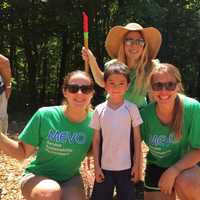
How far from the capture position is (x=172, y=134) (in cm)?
382

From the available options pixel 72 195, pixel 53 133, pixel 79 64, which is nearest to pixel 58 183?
pixel 72 195

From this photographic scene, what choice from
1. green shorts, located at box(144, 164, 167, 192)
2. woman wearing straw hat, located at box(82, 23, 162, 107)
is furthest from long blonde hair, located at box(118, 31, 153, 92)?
green shorts, located at box(144, 164, 167, 192)

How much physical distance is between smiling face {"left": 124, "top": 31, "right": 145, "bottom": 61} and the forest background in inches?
340

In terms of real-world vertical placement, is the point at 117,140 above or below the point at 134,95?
below

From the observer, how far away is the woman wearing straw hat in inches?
179

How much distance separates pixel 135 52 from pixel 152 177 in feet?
4.05

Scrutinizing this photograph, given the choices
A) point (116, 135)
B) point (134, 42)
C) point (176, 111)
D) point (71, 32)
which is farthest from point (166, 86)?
point (71, 32)

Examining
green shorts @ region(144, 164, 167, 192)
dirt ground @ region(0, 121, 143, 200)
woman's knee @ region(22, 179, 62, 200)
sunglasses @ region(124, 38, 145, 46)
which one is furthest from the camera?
dirt ground @ region(0, 121, 143, 200)

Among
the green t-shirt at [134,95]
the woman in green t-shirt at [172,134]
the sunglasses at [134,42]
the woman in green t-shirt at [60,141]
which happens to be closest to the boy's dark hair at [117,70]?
the woman in green t-shirt at [60,141]

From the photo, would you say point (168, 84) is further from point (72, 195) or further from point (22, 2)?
point (22, 2)

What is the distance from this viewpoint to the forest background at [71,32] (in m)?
14.0

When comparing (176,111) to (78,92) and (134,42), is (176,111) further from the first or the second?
(134,42)

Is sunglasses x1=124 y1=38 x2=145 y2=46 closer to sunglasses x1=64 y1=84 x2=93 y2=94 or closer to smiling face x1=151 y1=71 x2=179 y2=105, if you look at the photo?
smiling face x1=151 y1=71 x2=179 y2=105

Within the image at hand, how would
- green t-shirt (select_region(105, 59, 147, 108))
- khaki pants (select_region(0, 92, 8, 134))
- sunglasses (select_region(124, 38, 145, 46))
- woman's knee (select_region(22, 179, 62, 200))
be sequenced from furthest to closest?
1. khaki pants (select_region(0, 92, 8, 134))
2. sunglasses (select_region(124, 38, 145, 46))
3. green t-shirt (select_region(105, 59, 147, 108))
4. woman's knee (select_region(22, 179, 62, 200))
